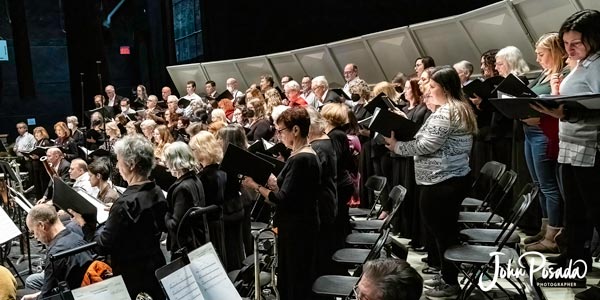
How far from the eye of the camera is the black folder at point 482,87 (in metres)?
5.36

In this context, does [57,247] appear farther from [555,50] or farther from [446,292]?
[555,50]

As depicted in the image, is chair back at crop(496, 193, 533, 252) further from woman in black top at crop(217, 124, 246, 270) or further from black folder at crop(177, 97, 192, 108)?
black folder at crop(177, 97, 192, 108)

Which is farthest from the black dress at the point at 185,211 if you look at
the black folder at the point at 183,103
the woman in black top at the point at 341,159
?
the black folder at the point at 183,103

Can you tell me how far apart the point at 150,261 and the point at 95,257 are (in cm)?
67

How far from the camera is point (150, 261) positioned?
3.99m

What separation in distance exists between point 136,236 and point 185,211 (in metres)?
0.39

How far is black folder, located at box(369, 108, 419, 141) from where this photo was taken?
14.5 feet

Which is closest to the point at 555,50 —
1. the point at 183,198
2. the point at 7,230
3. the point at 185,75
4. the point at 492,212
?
the point at 492,212

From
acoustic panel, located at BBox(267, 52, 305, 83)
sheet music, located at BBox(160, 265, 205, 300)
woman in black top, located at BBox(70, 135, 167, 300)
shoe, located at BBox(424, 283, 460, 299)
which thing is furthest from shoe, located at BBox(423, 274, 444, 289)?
acoustic panel, located at BBox(267, 52, 305, 83)

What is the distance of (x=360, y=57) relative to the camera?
1002 centimetres

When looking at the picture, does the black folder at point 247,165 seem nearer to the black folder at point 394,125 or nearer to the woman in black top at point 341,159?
the black folder at point 394,125

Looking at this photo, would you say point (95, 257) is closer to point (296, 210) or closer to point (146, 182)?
point (146, 182)

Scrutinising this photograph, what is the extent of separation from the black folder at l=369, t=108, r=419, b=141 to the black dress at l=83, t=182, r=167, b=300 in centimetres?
151

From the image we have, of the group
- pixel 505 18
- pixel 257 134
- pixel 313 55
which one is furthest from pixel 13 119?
pixel 505 18
